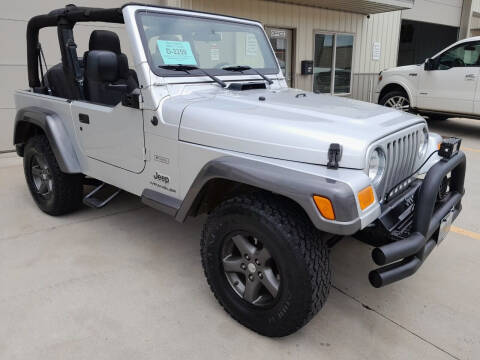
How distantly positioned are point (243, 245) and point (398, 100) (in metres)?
7.64

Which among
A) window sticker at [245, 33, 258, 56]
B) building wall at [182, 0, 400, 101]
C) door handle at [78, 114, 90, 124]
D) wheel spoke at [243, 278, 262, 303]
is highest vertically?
building wall at [182, 0, 400, 101]

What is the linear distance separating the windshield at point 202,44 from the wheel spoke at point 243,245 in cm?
127

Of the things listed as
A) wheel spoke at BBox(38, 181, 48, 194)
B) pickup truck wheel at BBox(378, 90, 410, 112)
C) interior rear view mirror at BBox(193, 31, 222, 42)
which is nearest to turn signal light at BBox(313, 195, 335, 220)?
interior rear view mirror at BBox(193, 31, 222, 42)

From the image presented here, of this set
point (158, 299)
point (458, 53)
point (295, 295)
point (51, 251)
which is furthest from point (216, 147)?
point (458, 53)

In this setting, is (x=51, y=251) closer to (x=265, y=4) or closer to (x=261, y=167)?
(x=261, y=167)

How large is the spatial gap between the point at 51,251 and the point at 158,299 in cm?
122

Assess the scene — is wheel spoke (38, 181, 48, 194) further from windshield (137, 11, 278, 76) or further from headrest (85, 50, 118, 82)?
windshield (137, 11, 278, 76)

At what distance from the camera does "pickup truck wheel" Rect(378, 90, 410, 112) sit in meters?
8.56

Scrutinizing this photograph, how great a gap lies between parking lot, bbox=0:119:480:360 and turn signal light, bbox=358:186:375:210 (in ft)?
3.00

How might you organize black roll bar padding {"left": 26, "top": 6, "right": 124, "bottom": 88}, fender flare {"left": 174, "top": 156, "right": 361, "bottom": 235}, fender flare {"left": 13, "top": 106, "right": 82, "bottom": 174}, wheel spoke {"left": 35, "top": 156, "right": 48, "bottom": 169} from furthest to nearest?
wheel spoke {"left": 35, "top": 156, "right": 48, "bottom": 169} < fender flare {"left": 13, "top": 106, "right": 82, "bottom": 174} < black roll bar padding {"left": 26, "top": 6, "right": 124, "bottom": 88} < fender flare {"left": 174, "top": 156, "right": 361, "bottom": 235}

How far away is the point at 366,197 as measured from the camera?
6.22 ft

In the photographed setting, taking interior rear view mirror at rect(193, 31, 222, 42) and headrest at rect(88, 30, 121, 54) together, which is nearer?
interior rear view mirror at rect(193, 31, 222, 42)

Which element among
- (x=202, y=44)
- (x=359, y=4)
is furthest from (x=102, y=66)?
(x=359, y=4)

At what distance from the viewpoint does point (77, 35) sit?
21.2ft
